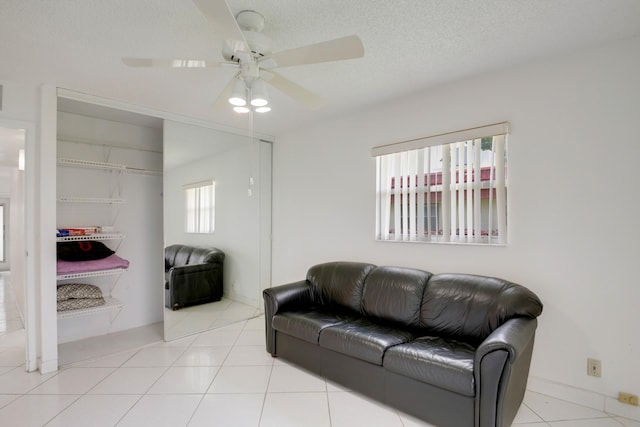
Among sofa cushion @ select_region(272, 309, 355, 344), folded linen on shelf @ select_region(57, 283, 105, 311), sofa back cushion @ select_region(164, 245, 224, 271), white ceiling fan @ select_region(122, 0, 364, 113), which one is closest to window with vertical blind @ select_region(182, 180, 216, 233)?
sofa back cushion @ select_region(164, 245, 224, 271)

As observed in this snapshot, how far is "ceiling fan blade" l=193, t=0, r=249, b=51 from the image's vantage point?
126cm

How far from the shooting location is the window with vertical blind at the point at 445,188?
2596 millimetres

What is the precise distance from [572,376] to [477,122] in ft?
6.64

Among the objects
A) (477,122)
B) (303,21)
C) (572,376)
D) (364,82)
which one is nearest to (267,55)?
(303,21)

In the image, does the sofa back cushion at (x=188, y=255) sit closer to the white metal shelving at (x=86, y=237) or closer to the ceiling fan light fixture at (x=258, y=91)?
the white metal shelving at (x=86, y=237)

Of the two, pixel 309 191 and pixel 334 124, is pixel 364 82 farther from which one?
pixel 309 191

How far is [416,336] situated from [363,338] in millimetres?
427

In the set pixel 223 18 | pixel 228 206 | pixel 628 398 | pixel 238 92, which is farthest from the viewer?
pixel 228 206

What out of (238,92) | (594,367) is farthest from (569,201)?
(238,92)

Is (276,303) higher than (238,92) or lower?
lower

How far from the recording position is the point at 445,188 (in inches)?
112

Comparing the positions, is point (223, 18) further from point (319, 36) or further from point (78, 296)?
point (78, 296)

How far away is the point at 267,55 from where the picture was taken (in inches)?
68.8

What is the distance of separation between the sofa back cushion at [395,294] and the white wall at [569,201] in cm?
30
